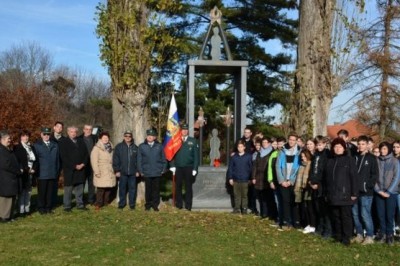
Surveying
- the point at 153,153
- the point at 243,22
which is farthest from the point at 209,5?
the point at 153,153

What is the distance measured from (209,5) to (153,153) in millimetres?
11509

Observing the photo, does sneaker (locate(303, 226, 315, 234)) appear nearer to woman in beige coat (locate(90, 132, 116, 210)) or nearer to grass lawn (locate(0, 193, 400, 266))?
grass lawn (locate(0, 193, 400, 266))

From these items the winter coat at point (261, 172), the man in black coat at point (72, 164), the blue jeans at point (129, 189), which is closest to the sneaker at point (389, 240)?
the winter coat at point (261, 172)

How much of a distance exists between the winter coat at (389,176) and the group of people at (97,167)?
14.6ft

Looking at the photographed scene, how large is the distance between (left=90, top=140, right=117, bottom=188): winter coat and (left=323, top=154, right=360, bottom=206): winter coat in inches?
199

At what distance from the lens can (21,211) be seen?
1068 centimetres

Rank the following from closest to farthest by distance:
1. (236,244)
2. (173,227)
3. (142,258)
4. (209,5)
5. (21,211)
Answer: (142,258), (236,244), (173,227), (21,211), (209,5)

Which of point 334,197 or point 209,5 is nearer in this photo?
point 334,197

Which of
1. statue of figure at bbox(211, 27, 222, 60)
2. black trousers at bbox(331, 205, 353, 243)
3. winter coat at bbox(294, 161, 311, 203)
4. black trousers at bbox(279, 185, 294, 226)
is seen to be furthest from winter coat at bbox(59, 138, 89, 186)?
black trousers at bbox(331, 205, 353, 243)

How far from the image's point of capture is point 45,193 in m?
10.6

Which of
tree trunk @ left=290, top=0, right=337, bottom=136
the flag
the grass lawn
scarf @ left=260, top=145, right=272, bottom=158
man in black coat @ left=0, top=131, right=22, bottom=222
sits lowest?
the grass lawn

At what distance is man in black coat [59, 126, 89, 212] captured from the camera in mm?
10859

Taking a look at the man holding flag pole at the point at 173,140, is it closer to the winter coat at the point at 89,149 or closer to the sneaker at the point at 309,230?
the winter coat at the point at 89,149

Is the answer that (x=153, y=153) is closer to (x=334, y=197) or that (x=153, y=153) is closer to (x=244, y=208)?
(x=244, y=208)
